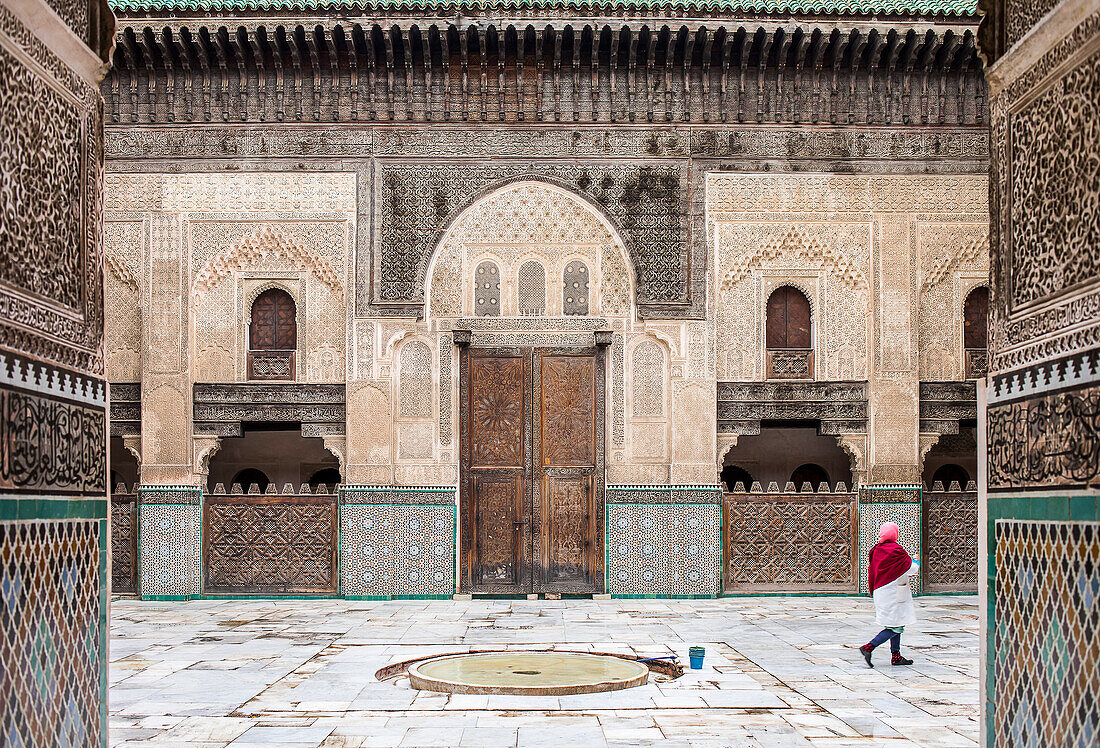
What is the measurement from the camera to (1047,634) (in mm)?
2857

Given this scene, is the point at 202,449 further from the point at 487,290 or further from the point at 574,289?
the point at 574,289

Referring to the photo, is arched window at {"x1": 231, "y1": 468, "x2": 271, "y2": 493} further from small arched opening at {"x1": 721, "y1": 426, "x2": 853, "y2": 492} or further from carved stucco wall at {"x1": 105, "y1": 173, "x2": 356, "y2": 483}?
small arched opening at {"x1": 721, "y1": 426, "x2": 853, "y2": 492}

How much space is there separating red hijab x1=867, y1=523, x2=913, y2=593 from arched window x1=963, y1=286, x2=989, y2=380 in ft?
14.5

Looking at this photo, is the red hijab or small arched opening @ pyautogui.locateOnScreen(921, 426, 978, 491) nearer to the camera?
the red hijab

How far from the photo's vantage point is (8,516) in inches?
106

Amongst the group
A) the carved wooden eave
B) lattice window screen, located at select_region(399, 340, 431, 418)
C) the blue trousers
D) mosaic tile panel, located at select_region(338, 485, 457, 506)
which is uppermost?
the carved wooden eave

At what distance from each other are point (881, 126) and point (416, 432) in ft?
18.1

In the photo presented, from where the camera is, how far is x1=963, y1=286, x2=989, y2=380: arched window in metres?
10.4

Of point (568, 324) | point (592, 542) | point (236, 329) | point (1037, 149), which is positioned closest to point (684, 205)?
point (568, 324)

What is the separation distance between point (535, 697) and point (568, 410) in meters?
→ 5.07

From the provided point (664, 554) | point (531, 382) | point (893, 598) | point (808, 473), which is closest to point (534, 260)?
point (531, 382)

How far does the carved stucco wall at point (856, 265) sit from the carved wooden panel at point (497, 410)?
1983 mm

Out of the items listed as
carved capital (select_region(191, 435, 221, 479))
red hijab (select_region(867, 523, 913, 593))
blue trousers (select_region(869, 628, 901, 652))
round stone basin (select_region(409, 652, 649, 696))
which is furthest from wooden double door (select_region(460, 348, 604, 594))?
blue trousers (select_region(869, 628, 901, 652))

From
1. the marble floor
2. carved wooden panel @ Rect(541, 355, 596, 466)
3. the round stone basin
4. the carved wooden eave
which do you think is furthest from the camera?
the carved wooden eave
